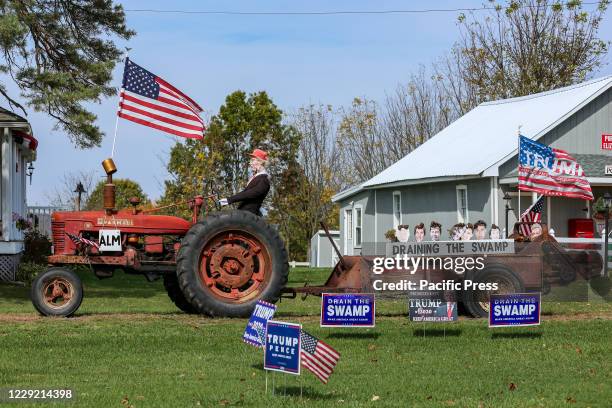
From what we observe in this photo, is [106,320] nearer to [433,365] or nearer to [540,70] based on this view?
[433,365]

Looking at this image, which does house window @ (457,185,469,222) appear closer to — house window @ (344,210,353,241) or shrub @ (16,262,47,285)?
house window @ (344,210,353,241)

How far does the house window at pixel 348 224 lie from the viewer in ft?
140

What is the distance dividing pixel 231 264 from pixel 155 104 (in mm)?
2737

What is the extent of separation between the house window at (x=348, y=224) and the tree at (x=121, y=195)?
11.0m

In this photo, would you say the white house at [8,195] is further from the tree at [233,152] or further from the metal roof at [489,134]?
the tree at [233,152]

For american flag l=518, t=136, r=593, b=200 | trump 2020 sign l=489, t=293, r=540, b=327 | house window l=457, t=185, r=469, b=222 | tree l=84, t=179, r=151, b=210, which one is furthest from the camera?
tree l=84, t=179, r=151, b=210

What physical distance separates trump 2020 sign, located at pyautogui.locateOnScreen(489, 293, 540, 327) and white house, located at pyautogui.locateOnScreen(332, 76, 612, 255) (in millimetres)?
16119

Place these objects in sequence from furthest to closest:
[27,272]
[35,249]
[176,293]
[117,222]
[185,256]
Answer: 1. [35,249]
2. [27,272]
3. [176,293]
4. [117,222]
5. [185,256]

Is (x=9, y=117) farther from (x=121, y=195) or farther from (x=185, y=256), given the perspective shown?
(x=121, y=195)

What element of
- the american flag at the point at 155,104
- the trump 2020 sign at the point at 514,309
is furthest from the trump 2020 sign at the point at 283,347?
the american flag at the point at 155,104

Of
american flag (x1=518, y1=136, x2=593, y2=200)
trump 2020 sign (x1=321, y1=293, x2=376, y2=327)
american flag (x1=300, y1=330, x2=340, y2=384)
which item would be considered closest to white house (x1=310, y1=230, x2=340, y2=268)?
american flag (x1=518, y1=136, x2=593, y2=200)

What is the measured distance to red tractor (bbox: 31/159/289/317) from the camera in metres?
14.2

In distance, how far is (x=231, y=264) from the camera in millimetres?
14438

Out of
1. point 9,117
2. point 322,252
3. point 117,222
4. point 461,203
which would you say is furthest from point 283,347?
point 322,252
